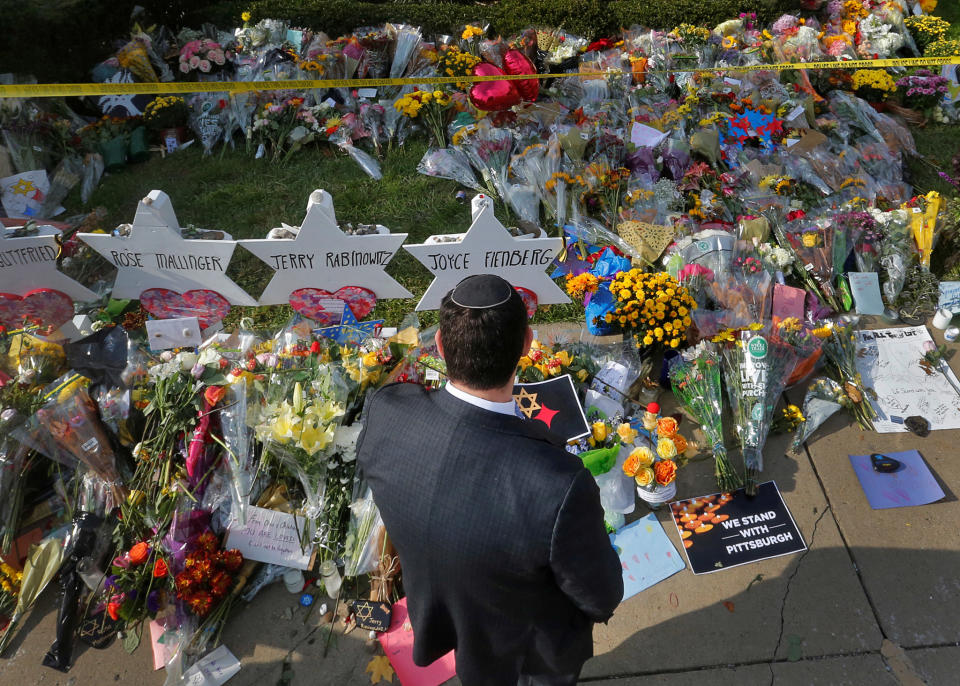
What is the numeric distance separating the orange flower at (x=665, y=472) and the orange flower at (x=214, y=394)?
2.11 metres

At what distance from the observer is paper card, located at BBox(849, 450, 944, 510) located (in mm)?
3135

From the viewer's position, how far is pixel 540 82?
6.26 metres

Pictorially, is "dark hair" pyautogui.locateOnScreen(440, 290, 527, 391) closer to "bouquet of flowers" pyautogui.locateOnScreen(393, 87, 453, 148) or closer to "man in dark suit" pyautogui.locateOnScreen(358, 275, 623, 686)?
"man in dark suit" pyautogui.locateOnScreen(358, 275, 623, 686)

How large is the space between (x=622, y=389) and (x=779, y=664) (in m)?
1.47

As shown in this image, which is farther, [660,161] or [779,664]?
[660,161]

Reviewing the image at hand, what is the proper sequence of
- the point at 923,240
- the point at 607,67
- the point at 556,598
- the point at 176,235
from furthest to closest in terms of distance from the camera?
the point at 607,67
the point at 923,240
the point at 176,235
the point at 556,598

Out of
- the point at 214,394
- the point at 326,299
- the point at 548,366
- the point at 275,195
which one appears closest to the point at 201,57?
the point at 275,195

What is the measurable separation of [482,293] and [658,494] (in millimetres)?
1921

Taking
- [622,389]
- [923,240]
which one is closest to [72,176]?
[622,389]

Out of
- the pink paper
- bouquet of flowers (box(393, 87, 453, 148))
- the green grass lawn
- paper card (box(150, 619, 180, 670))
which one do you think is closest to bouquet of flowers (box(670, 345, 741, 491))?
the pink paper

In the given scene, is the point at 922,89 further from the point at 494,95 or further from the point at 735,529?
the point at 735,529

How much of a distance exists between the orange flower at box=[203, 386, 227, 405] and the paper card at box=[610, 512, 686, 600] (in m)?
1.99

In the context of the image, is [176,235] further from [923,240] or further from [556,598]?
[923,240]

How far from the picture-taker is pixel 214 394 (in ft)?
9.30
